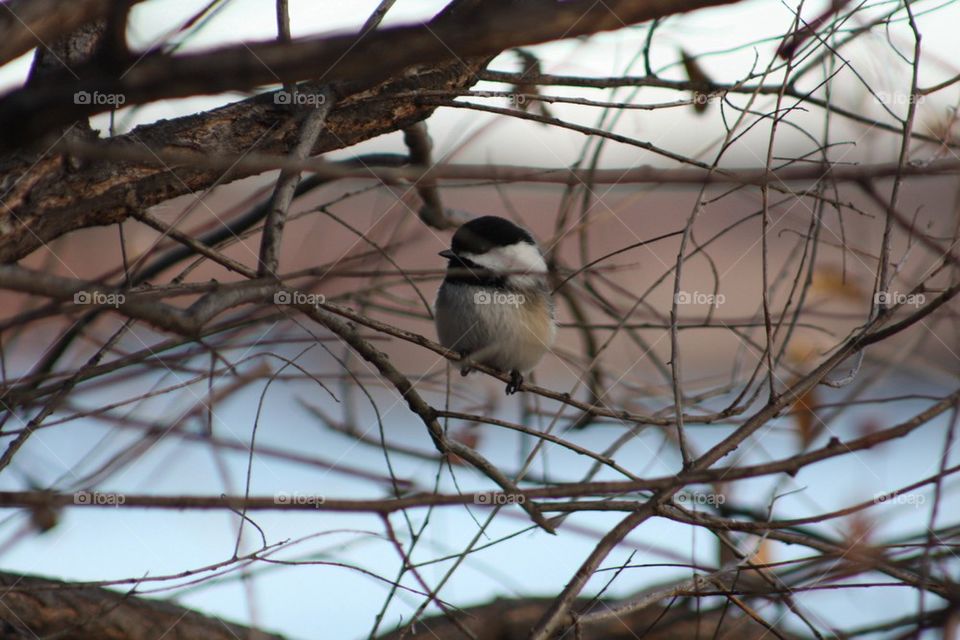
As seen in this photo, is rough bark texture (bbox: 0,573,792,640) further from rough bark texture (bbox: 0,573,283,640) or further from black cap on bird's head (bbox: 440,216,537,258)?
black cap on bird's head (bbox: 440,216,537,258)

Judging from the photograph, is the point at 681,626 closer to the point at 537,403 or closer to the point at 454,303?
the point at 537,403

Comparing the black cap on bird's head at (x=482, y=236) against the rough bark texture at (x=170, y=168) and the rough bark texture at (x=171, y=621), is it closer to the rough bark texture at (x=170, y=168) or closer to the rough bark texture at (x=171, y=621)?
the rough bark texture at (x=170, y=168)

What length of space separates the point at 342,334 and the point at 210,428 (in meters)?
0.43

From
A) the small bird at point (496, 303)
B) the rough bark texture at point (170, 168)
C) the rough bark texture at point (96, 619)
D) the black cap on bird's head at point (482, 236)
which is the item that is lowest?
the rough bark texture at point (96, 619)

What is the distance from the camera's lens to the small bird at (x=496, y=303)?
3.59m

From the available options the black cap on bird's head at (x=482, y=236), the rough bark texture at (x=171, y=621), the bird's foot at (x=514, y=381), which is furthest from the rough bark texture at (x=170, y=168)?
the bird's foot at (x=514, y=381)

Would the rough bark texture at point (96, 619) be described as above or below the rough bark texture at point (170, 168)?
below

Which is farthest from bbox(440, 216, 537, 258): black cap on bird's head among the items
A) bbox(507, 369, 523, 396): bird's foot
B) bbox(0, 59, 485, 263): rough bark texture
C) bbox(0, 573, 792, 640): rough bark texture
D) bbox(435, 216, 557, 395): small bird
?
bbox(0, 573, 792, 640): rough bark texture

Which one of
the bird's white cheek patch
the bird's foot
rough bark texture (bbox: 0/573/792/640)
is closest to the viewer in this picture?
rough bark texture (bbox: 0/573/792/640)

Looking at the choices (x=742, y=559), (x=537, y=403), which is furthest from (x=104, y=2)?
(x=537, y=403)

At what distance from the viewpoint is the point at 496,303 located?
3.59 meters

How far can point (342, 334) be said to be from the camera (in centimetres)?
224

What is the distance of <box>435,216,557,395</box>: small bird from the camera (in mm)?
3592

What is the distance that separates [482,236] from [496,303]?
0.31 m
